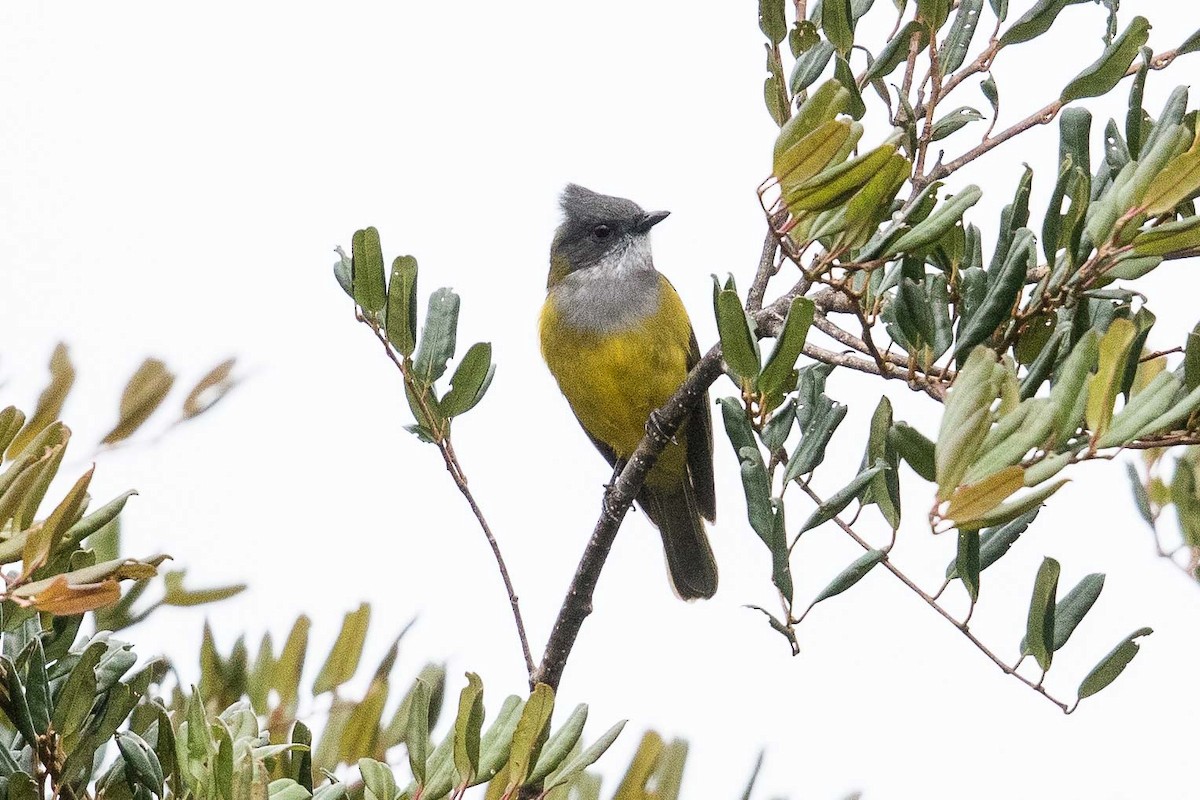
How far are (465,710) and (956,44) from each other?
3.90 ft

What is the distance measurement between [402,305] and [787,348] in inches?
28.7

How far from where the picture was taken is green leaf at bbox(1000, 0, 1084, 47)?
6.48 ft

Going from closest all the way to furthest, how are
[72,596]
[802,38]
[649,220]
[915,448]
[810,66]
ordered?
[72,596]
[915,448]
[810,66]
[802,38]
[649,220]

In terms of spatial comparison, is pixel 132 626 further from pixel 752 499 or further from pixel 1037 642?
pixel 1037 642

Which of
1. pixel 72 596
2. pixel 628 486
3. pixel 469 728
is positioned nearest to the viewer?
pixel 72 596

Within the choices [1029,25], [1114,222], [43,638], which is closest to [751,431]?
[1114,222]

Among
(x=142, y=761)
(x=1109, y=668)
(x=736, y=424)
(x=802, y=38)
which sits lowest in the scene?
(x=142, y=761)

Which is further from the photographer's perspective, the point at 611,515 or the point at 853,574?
the point at 611,515

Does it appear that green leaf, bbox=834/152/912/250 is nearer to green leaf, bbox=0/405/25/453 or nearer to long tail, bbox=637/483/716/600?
green leaf, bbox=0/405/25/453

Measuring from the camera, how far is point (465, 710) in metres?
1.43

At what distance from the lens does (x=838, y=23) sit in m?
1.96

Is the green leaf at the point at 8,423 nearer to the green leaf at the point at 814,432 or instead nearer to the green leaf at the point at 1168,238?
the green leaf at the point at 814,432

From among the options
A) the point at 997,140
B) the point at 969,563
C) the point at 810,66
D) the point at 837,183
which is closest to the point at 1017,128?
the point at 997,140

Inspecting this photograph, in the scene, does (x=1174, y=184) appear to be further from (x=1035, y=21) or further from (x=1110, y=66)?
(x=1035, y=21)
